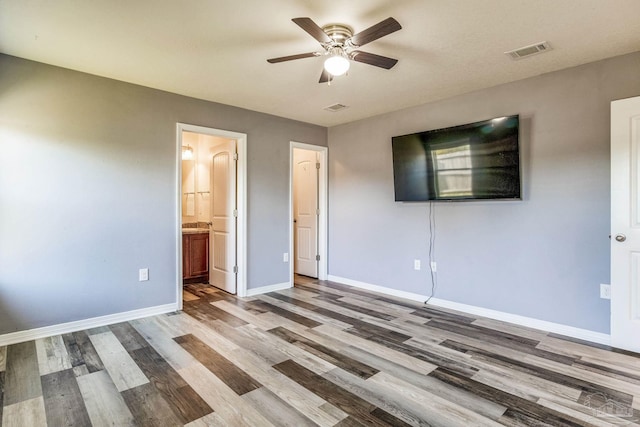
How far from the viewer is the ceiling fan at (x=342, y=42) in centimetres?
204

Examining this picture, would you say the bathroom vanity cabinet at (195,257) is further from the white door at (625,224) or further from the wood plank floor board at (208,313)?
the white door at (625,224)

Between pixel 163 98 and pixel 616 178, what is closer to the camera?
pixel 616 178

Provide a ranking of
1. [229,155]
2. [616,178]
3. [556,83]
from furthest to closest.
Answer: [229,155], [556,83], [616,178]

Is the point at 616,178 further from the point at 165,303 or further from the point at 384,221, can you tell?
the point at 165,303

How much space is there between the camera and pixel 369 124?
4.77 meters

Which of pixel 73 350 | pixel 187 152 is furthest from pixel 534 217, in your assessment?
pixel 187 152

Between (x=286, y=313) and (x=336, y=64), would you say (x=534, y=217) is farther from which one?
(x=286, y=313)

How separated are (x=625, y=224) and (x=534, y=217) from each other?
0.68 metres

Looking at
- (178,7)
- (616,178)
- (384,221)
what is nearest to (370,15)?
(178,7)

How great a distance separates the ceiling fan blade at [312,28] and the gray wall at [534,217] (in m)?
2.27

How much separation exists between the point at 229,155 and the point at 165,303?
2.05 m

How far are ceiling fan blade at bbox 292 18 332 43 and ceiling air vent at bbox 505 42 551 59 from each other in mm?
1649

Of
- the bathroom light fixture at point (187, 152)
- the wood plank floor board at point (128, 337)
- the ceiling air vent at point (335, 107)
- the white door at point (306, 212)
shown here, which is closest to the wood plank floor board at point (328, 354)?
the wood plank floor board at point (128, 337)

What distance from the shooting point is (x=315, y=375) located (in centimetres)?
235
